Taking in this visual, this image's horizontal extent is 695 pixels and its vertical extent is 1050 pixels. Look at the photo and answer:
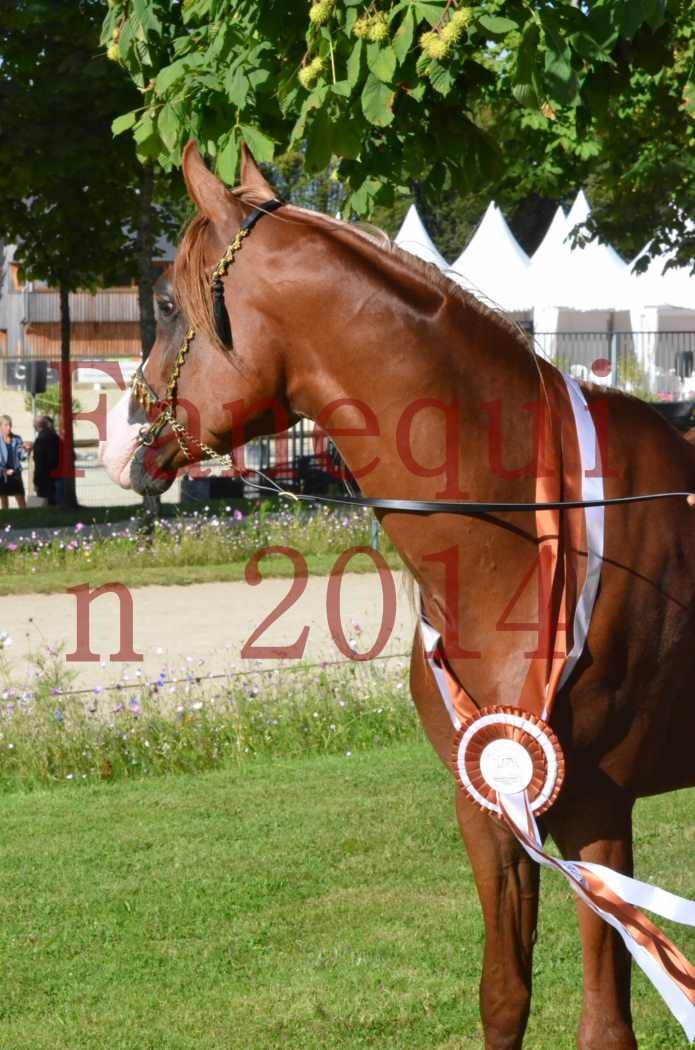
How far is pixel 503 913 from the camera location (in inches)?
132

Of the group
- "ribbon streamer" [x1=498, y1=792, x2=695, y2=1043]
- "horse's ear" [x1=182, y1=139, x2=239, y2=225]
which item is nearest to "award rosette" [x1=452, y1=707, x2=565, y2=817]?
"ribbon streamer" [x1=498, y1=792, x2=695, y2=1043]

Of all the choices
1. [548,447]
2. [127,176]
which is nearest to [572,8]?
[548,447]

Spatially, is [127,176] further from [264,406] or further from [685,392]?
[264,406]

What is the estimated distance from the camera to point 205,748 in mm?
7254

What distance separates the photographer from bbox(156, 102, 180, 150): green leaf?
5.33 m

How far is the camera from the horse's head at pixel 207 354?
312 cm

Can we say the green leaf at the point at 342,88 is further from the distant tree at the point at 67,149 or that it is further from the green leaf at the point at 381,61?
the distant tree at the point at 67,149

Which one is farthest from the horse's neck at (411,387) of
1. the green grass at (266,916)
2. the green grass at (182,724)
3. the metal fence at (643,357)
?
the metal fence at (643,357)

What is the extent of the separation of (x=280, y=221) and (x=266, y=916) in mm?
2974

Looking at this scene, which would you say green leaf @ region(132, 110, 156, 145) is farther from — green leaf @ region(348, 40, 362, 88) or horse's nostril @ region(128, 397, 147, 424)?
horse's nostril @ region(128, 397, 147, 424)

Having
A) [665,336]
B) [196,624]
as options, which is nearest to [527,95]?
[196,624]

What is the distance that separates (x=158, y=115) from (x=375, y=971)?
3.44 metres

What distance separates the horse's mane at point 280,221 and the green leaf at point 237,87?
7.20 feet

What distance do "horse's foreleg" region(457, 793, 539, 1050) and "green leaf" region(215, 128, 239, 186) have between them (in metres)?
2.71
